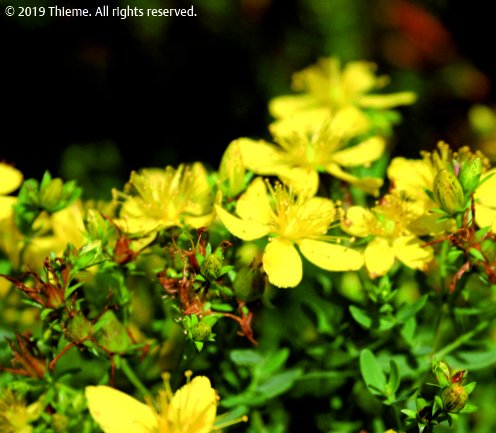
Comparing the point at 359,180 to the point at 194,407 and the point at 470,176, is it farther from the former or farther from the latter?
the point at 194,407

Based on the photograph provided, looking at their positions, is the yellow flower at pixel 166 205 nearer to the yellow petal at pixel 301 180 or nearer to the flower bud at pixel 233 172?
the flower bud at pixel 233 172

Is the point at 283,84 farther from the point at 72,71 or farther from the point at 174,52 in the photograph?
the point at 72,71

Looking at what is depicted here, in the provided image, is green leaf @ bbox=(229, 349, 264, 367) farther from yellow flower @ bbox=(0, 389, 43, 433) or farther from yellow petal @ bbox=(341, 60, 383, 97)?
yellow petal @ bbox=(341, 60, 383, 97)

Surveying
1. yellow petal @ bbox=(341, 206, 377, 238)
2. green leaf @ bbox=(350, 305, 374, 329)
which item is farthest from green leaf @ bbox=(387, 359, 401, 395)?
yellow petal @ bbox=(341, 206, 377, 238)

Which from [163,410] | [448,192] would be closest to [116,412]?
[163,410]

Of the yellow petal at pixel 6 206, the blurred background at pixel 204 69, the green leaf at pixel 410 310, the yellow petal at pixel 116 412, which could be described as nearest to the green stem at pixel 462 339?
the green leaf at pixel 410 310
